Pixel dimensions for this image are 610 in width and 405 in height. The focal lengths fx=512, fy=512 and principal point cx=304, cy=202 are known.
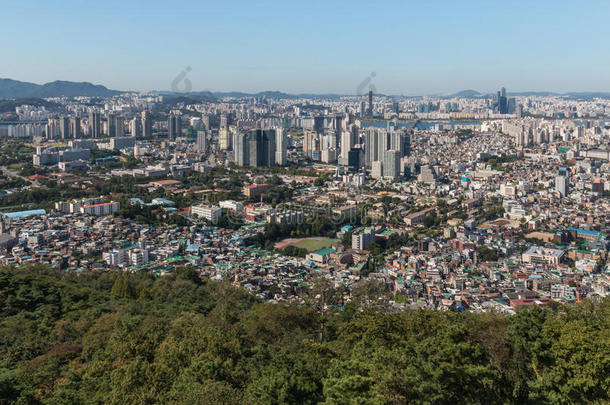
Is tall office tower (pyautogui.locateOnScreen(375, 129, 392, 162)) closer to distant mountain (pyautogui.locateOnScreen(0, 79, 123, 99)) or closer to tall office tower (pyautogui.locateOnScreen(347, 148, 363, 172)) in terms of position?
tall office tower (pyautogui.locateOnScreen(347, 148, 363, 172))

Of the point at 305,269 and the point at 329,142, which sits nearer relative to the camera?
the point at 305,269

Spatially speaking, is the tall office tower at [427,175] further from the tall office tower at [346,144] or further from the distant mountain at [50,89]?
the distant mountain at [50,89]

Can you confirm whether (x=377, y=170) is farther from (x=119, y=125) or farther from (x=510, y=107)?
(x=510, y=107)

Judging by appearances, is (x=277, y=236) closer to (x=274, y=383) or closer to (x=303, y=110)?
(x=274, y=383)

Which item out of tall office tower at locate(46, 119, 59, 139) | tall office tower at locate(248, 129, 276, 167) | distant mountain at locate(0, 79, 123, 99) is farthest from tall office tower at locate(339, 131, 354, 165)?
distant mountain at locate(0, 79, 123, 99)

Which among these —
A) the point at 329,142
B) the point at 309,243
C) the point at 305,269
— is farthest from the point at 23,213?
the point at 329,142
